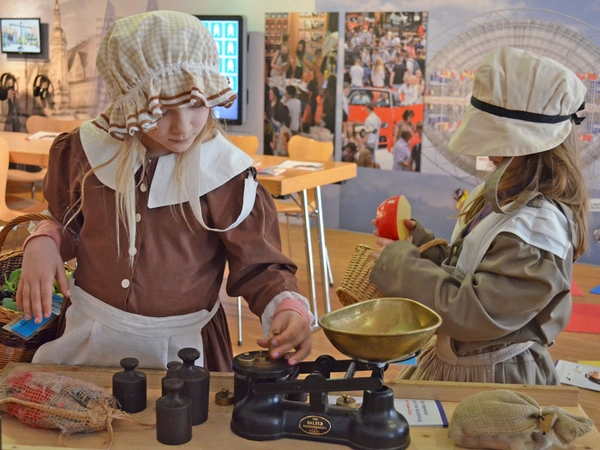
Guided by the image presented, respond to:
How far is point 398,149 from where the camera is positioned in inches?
230

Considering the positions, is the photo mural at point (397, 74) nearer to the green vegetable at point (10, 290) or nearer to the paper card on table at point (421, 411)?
the green vegetable at point (10, 290)

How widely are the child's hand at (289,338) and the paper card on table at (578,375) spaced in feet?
7.70

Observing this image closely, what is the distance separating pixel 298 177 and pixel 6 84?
522 cm

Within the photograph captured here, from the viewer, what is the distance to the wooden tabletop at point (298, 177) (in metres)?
3.71

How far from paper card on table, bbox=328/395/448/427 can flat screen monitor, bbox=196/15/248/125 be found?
5268mm

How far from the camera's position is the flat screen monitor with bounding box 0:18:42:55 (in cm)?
768

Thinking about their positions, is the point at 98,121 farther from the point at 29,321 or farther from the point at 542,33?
the point at 542,33

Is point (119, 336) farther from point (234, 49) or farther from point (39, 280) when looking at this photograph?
point (234, 49)

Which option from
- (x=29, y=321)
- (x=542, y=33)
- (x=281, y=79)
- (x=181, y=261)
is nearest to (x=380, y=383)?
(x=181, y=261)

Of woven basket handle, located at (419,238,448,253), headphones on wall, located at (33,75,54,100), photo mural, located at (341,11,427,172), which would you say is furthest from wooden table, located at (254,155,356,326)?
headphones on wall, located at (33,75,54,100)

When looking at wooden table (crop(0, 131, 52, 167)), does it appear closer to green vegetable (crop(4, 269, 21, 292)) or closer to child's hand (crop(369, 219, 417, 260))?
green vegetable (crop(4, 269, 21, 292))

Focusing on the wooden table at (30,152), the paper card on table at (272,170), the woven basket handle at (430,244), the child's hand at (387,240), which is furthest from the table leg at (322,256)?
the woven basket handle at (430,244)

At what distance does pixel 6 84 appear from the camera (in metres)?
7.93

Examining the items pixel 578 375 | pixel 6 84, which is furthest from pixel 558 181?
pixel 6 84
